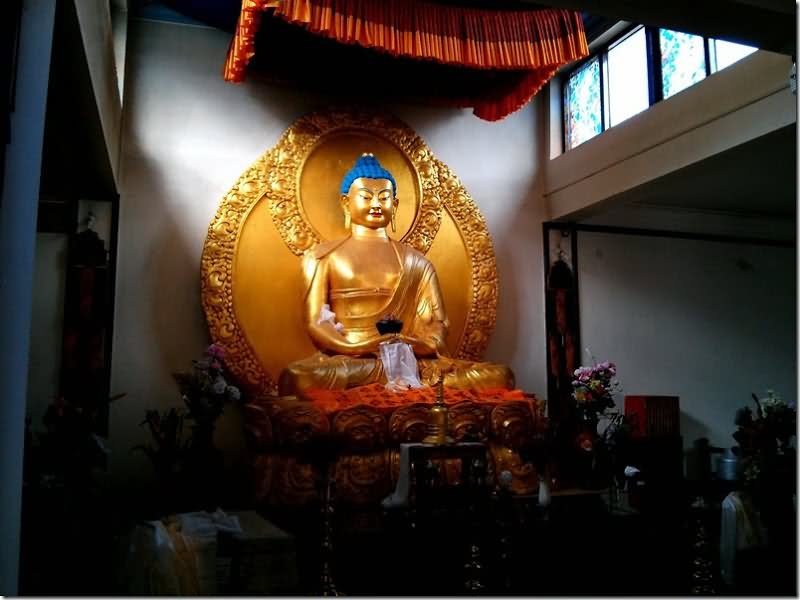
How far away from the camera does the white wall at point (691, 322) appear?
6.40 metres

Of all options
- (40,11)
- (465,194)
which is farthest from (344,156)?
(40,11)

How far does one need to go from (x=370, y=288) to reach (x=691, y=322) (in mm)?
2989

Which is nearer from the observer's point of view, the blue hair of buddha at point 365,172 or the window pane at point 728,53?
the window pane at point 728,53

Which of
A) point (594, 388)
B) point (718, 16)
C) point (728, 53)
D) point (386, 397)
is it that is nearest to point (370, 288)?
point (386, 397)

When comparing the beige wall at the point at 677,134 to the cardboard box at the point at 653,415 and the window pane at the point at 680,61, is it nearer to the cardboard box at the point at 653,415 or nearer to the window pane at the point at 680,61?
the window pane at the point at 680,61

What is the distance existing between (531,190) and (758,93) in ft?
7.91

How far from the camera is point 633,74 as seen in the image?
18.9ft

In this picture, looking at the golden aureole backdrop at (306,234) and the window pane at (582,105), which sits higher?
the window pane at (582,105)

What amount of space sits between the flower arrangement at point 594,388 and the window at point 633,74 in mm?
1973

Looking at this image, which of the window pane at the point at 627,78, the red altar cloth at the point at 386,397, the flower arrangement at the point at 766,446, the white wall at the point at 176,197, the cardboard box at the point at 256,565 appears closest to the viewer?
the cardboard box at the point at 256,565

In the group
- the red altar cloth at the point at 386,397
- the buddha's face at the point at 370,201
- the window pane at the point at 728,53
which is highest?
the window pane at the point at 728,53

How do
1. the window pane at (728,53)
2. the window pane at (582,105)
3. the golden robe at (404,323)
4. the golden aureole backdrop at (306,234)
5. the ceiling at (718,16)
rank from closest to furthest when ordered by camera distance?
the ceiling at (718,16)
the window pane at (728,53)
the golden robe at (404,323)
the golden aureole backdrop at (306,234)
the window pane at (582,105)

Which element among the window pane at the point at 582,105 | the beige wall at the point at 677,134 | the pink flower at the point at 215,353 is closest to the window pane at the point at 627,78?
the window pane at the point at 582,105

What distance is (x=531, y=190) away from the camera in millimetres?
6406
